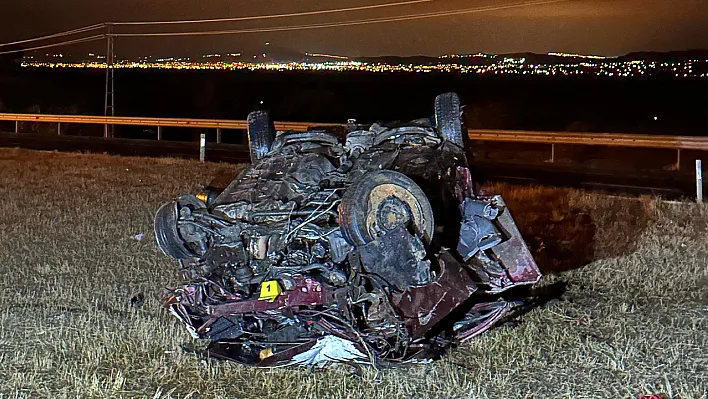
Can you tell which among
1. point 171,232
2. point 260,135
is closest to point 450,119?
point 260,135

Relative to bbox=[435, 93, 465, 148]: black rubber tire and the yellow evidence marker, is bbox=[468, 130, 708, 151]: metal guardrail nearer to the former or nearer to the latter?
bbox=[435, 93, 465, 148]: black rubber tire

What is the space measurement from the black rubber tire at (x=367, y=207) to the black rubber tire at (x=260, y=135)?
2188mm

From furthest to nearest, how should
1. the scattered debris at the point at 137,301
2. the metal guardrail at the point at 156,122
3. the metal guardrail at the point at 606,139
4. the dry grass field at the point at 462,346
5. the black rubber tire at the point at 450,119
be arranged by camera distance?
the metal guardrail at the point at 156,122
the metal guardrail at the point at 606,139
the scattered debris at the point at 137,301
the black rubber tire at the point at 450,119
the dry grass field at the point at 462,346

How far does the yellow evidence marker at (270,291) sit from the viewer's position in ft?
19.9

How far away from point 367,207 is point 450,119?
169cm

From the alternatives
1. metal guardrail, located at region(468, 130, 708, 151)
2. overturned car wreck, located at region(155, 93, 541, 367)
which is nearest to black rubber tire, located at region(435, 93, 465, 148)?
overturned car wreck, located at region(155, 93, 541, 367)

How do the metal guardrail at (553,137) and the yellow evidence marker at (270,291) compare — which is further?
the metal guardrail at (553,137)

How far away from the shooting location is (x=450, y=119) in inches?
294

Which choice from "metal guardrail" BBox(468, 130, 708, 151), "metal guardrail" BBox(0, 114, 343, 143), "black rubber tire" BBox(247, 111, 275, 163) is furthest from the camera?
"metal guardrail" BBox(0, 114, 343, 143)

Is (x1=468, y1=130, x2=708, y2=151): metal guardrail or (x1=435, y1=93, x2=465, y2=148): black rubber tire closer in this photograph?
(x1=435, y1=93, x2=465, y2=148): black rubber tire

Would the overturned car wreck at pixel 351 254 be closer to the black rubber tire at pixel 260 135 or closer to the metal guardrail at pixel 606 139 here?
the black rubber tire at pixel 260 135

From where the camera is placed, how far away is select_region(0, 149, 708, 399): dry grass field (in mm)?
5867

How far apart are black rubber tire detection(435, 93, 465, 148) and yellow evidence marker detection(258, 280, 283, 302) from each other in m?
2.14

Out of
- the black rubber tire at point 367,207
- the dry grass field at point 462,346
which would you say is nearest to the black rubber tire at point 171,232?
the dry grass field at point 462,346
